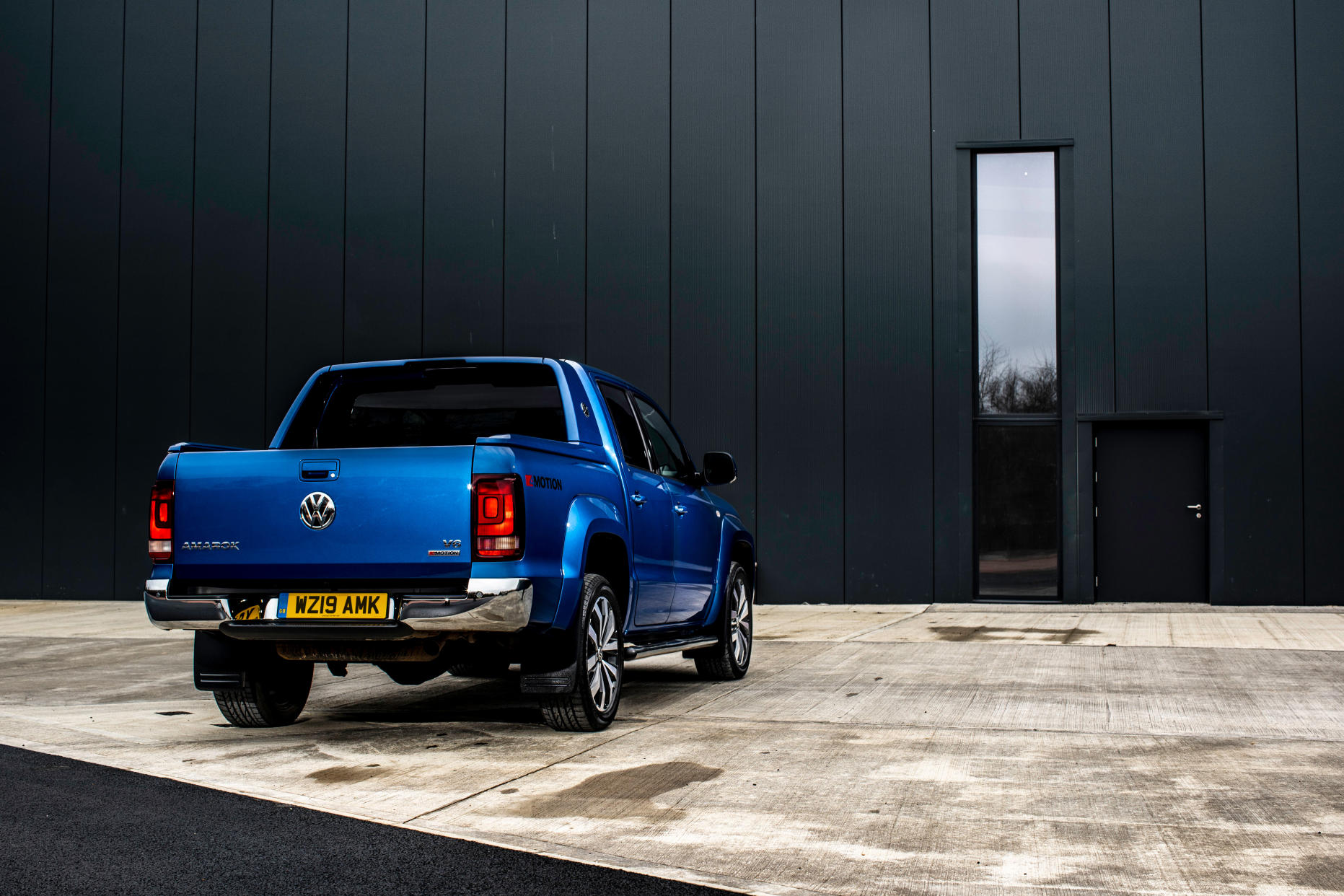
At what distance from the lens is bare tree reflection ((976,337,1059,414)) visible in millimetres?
16328

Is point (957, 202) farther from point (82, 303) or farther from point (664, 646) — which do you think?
point (82, 303)

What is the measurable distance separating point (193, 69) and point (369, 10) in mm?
2800

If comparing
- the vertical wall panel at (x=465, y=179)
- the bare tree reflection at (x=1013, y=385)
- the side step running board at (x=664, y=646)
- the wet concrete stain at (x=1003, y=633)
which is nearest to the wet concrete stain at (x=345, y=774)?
the side step running board at (x=664, y=646)

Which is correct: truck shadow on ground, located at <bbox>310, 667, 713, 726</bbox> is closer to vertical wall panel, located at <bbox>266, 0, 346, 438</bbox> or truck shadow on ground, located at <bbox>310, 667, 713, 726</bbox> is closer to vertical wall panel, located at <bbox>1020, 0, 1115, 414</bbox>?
vertical wall panel, located at <bbox>1020, 0, 1115, 414</bbox>

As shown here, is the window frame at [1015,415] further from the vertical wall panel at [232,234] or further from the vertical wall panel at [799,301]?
the vertical wall panel at [232,234]

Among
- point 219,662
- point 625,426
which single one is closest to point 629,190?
point 625,426

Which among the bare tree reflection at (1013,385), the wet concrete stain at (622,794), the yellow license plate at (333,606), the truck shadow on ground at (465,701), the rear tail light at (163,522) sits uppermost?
the bare tree reflection at (1013,385)

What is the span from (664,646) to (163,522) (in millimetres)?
2962

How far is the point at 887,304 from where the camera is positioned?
1647cm

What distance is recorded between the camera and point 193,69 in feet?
59.4

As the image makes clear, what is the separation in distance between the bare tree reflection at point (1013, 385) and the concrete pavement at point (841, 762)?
20.6 feet

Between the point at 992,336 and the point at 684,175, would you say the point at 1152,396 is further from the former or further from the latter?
the point at 684,175

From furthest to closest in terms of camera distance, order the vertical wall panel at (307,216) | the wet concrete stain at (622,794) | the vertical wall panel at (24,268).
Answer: the vertical wall panel at (24,268)
the vertical wall panel at (307,216)
the wet concrete stain at (622,794)

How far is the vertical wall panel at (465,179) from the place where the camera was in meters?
17.4
